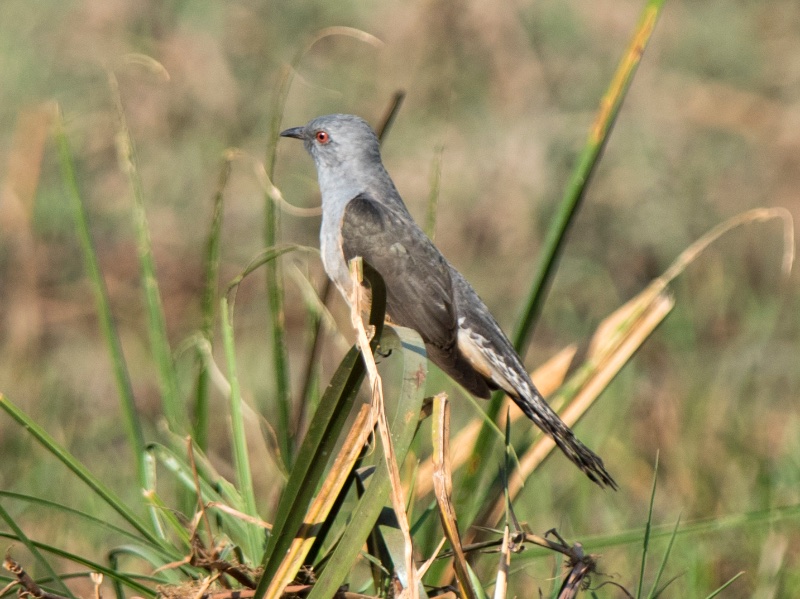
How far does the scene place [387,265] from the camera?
13.6 ft

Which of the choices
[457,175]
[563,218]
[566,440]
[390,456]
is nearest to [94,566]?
[390,456]

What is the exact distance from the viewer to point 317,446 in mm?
2371

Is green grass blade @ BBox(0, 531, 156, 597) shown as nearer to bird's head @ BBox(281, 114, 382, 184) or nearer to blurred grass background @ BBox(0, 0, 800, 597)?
bird's head @ BBox(281, 114, 382, 184)

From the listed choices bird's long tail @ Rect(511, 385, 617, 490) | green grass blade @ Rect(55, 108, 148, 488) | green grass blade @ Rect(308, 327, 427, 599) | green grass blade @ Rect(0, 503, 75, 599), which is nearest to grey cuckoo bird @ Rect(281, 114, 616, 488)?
bird's long tail @ Rect(511, 385, 617, 490)

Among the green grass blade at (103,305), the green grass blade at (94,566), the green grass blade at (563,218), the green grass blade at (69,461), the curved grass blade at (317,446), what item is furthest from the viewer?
the green grass blade at (103,305)

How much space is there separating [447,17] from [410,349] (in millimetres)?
6165

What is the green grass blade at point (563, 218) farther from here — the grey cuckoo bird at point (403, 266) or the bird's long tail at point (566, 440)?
the grey cuckoo bird at point (403, 266)

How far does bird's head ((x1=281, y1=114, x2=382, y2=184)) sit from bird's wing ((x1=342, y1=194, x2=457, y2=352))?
0.29m

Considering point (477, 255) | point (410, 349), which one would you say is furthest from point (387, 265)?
point (477, 255)

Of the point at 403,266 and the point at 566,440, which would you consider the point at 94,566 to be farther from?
the point at 403,266

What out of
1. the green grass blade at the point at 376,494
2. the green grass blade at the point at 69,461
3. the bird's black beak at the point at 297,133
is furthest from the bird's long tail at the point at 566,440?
the bird's black beak at the point at 297,133

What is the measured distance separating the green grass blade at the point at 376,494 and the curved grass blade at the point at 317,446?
0.10 m

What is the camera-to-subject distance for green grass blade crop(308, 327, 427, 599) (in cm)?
229

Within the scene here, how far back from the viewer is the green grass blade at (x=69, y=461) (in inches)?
103
